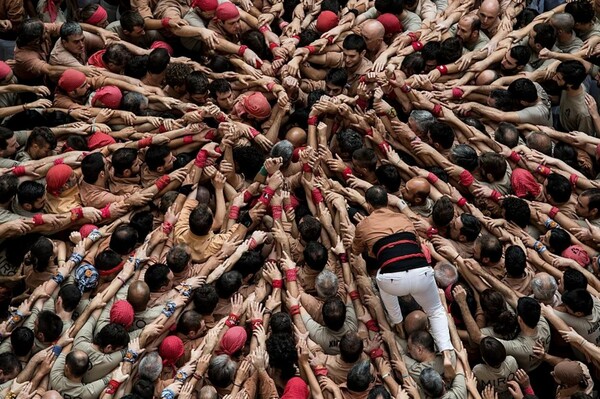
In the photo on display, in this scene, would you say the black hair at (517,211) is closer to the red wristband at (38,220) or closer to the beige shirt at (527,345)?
the beige shirt at (527,345)

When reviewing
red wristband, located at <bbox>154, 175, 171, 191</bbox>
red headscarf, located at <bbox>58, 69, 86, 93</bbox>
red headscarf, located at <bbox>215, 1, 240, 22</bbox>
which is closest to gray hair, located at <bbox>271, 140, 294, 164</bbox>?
red wristband, located at <bbox>154, 175, 171, 191</bbox>

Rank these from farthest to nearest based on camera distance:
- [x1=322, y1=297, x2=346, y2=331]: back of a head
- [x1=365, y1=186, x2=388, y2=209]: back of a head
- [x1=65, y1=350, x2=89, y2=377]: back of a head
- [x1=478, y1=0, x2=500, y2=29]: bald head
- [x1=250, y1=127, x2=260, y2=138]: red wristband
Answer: [x1=478, y1=0, x2=500, y2=29]: bald head → [x1=250, y1=127, x2=260, y2=138]: red wristband → [x1=365, y1=186, x2=388, y2=209]: back of a head → [x1=322, y1=297, x2=346, y2=331]: back of a head → [x1=65, y1=350, x2=89, y2=377]: back of a head

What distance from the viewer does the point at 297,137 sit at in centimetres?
1178

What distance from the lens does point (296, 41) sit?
12.5 metres

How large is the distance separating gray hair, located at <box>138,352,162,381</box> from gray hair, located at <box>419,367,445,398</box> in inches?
99.6

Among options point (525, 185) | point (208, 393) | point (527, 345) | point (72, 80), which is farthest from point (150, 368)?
point (525, 185)

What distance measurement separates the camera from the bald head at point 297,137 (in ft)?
38.7

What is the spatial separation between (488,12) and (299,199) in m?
3.64

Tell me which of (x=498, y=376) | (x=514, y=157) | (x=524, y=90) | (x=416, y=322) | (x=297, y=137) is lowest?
(x=498, y=376)

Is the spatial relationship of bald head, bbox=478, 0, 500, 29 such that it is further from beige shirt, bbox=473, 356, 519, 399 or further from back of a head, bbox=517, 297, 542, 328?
beige shirt, bbox=473, 356, 519, 399

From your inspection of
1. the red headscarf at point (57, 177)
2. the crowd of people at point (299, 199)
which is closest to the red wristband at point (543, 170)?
the crowd of people at point (299, 199)

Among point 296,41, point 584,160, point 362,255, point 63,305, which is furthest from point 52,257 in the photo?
point 584,160

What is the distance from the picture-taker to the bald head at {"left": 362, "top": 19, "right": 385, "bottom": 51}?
12.4 m

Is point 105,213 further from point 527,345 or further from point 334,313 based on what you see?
point 527,345
